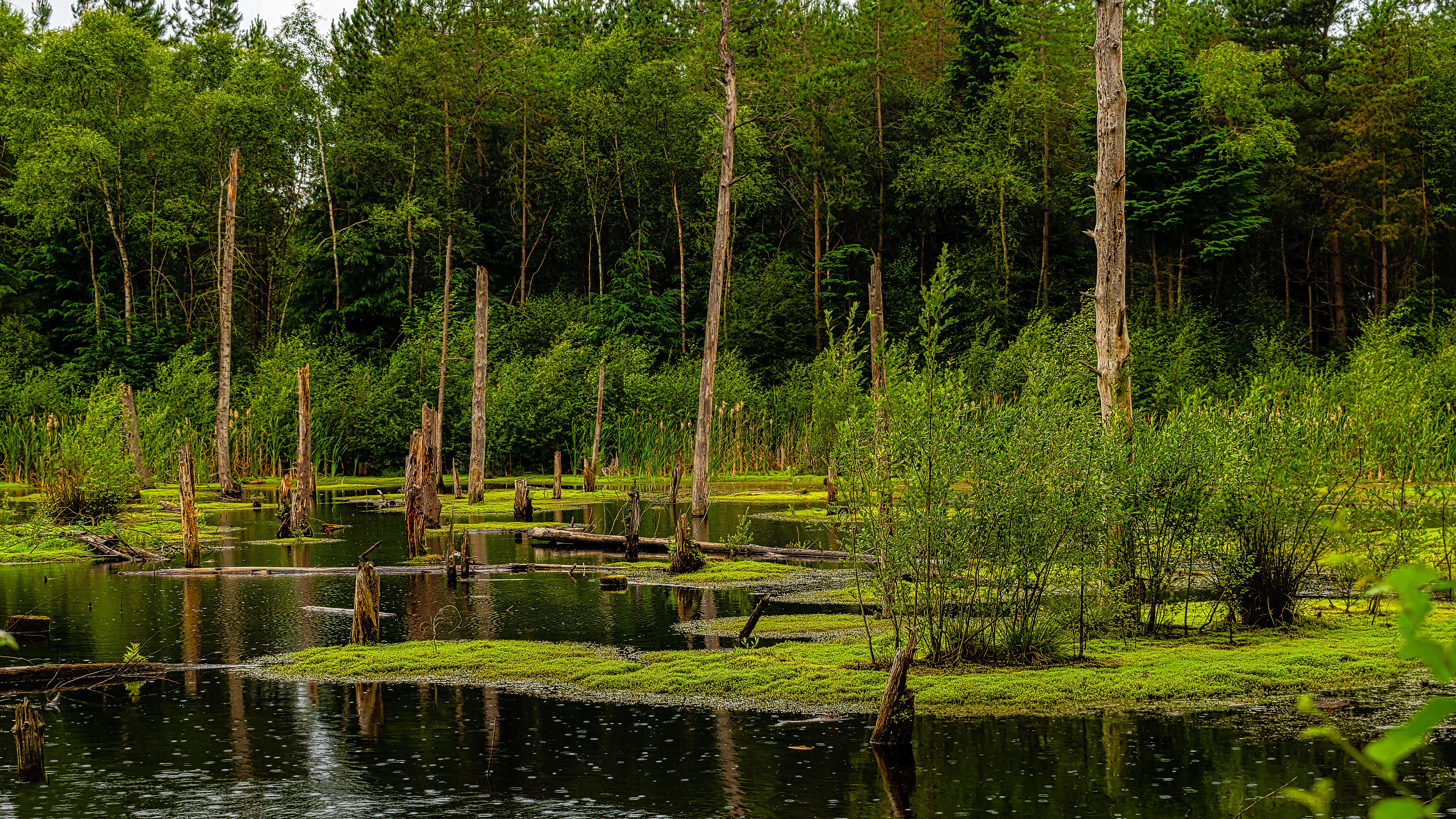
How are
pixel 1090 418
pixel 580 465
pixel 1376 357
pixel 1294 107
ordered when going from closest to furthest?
pixel 1090 418 < pixel 1376 357 < pixel 580 465 < pixel 1294 107

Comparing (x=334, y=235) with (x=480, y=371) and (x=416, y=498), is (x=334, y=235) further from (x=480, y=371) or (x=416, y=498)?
(x=416, y=498)

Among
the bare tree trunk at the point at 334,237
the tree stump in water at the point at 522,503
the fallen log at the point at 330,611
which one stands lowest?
the fallen log at the point at 330,611

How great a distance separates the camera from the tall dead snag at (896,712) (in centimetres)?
891

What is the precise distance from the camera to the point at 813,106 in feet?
166

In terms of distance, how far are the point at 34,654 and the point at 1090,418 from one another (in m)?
10.5

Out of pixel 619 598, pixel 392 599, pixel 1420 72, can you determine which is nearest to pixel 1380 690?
pixel 619 598

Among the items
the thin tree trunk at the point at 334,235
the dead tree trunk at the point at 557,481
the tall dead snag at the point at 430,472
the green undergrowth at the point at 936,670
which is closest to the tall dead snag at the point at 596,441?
the dead tree trunk at the point at 557,481

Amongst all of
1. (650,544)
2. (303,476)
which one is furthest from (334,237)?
(650,544)

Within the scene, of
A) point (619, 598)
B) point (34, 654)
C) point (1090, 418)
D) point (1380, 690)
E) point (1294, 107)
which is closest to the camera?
→ point (1380, 690)

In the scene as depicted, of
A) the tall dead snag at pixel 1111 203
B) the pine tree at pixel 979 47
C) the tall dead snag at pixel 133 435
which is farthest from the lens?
the pine tree at pixel 979 47

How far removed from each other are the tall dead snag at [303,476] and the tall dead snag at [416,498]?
322 centimetres

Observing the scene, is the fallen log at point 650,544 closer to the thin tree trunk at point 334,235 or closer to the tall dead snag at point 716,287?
the tall dead snag at point 716,287

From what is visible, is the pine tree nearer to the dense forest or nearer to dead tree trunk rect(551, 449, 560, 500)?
the dense forest

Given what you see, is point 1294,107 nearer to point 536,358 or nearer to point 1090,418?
point 536,358
